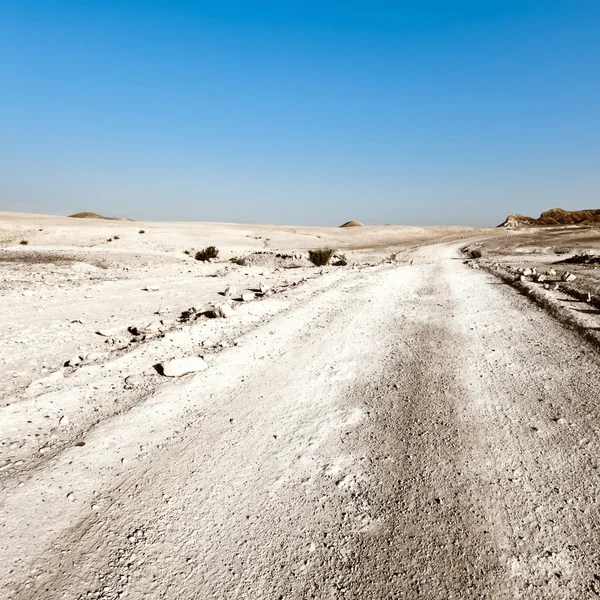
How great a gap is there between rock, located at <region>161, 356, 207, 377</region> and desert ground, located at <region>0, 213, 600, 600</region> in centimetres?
3

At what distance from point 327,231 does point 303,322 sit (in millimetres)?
52995

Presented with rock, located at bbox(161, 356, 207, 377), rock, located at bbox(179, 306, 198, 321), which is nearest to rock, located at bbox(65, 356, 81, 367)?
rock, located at bbox(161, 356, 207, 377)

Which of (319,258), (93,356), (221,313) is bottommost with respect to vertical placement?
(93,356)

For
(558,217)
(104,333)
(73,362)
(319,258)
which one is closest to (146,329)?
(104,333)

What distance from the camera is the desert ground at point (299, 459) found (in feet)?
7.55

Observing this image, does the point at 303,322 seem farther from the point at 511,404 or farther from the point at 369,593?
the point at 369,593

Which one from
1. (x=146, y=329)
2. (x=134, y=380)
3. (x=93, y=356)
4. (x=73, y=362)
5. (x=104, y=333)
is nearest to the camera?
(x=134, y=380)

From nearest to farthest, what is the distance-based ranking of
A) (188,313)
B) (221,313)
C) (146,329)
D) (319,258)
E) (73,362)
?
(73,362) → (146,329) → (221,313) → (188,313) → (319,258)

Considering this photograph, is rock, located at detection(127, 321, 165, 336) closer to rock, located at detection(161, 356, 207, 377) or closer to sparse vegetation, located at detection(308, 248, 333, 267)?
rock, located at detection(161, 356, 207, 377)

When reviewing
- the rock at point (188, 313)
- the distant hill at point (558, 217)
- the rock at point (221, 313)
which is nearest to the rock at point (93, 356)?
the rock at point (188, 313)

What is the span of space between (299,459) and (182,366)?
93.9 inches

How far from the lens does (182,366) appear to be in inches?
199

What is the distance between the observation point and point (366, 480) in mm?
3057

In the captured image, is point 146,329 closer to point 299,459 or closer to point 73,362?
point 73,362
